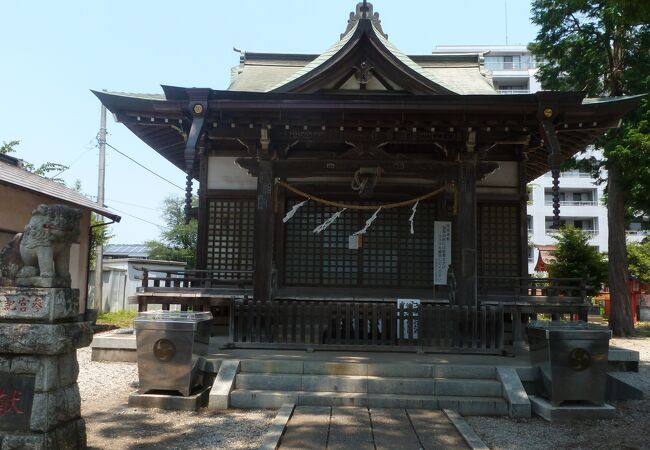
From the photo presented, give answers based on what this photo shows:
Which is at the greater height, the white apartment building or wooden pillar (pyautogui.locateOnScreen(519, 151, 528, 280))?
the white apartment building

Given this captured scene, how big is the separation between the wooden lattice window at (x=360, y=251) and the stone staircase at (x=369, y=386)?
423cm

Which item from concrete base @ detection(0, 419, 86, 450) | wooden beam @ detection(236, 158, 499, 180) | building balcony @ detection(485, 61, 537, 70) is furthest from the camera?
building balcony @ detection(485, 61, 537, 70)

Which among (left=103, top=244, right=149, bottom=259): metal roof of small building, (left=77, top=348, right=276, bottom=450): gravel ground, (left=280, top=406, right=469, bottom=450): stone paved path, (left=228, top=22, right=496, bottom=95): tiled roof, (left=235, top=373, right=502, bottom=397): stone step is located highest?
(left=228, top=22, right=496, bottom=95): tiled roof

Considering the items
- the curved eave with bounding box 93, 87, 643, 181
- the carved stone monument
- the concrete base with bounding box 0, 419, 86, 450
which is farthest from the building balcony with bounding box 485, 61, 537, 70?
the concrete base with bounding box 0, 419, 86, 450

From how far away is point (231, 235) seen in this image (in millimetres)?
11969

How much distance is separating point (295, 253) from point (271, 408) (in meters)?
5.29

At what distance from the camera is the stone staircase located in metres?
7.02

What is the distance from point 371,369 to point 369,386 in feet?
1.15

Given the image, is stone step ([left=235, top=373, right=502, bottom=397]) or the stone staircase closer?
the stone staircase

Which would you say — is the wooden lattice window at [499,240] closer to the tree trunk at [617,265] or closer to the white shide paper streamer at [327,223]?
the white shide paper streamer at [327,223]

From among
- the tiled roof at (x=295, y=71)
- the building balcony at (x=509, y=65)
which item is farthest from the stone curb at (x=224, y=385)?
the building balcony at (x=509, y=65)

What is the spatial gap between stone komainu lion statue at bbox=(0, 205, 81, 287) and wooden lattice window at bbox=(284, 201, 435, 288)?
23.9ft

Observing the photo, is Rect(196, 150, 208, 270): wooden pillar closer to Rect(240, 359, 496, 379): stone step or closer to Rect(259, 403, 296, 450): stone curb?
Rect(240, 359, 496, 379): stone step

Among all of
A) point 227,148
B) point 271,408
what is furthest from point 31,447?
point 227,148
